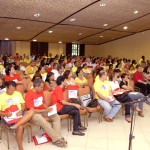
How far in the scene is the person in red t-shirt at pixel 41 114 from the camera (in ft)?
13.4

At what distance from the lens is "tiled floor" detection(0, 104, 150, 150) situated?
4.11 m

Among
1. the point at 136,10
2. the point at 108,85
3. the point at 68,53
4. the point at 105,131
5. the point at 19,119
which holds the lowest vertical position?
the point at 105,131

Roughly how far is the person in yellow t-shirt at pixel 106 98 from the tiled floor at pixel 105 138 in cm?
22

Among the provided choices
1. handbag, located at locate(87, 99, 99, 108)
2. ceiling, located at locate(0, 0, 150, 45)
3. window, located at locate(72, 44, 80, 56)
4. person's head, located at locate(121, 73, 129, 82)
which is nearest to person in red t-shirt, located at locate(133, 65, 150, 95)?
person's head, located at locate(121, 73, 129, 82)

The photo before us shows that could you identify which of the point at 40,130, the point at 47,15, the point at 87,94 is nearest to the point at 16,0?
the point at 47,15

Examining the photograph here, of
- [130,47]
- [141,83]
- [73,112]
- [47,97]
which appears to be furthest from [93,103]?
[130,47]

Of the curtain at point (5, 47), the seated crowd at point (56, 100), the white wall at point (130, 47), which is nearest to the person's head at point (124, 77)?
the seated crowd at point (56, 100)

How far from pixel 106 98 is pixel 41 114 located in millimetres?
Answer: 1768

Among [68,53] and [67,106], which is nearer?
[67,106]

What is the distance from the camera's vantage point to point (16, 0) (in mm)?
7137

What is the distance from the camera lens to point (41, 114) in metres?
4.38

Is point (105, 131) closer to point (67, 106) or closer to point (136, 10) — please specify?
point (67, 106)

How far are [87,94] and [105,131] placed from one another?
1.03 metres

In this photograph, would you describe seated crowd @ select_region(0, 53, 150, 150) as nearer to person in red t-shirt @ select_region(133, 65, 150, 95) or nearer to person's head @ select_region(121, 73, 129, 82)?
person's head @ select_region(121, 73, 129, 82)
